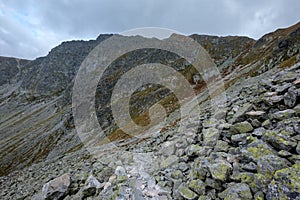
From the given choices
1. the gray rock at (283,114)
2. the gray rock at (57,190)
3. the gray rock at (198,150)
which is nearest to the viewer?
the gray rock at (283,114)

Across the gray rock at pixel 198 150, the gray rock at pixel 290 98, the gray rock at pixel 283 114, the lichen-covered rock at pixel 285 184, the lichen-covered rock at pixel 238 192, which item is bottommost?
the lichen-covered rock at pixel 238 192

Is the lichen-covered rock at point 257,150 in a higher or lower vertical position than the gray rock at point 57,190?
higher

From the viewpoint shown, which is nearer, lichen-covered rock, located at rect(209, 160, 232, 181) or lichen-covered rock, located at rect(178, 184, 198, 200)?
lichen-covered rock, located at rect(209, 160, 232, 181)

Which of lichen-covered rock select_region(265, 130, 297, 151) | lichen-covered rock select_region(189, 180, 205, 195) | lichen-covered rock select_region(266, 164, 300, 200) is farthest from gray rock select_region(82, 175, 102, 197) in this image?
lichen-covered rock select_region(265, 130, 297, 151)

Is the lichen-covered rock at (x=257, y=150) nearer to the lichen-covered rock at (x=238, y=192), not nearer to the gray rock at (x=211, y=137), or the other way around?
the lichen-covered rock at (x=238, y=192)

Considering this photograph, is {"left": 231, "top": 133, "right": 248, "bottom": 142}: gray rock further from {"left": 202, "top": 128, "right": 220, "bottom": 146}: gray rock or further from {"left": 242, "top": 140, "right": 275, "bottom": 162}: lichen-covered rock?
{"left": 202, "top": 128, "right": 220, "bottom": 146}: gray rock

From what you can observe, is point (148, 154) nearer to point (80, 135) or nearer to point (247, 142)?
point (247, 142)

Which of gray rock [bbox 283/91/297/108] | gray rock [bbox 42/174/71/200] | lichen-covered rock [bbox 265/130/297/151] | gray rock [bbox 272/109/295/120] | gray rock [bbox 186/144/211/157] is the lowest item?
gray rock [bbox 42/174/71/200]

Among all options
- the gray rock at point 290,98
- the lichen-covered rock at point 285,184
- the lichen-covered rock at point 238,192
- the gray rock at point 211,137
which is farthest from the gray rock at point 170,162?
A: the gray rock at point 290,98

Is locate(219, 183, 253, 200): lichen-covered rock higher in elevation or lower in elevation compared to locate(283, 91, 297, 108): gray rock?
lower

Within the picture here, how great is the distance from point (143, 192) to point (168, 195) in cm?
145

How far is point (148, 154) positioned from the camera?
16812 mm

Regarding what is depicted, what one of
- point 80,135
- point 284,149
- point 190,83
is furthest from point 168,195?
point 190,83

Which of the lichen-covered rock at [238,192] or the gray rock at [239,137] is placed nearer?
the lichen-covered rock at [238,192]
